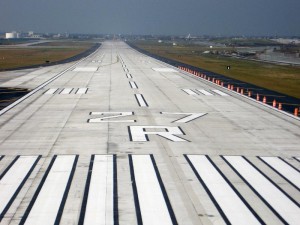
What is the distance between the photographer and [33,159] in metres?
19.5

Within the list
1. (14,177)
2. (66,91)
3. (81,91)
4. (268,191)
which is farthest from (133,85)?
(268,191)

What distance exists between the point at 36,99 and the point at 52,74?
24.9m

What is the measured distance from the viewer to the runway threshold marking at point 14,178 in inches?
574

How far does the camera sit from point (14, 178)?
16.9 m

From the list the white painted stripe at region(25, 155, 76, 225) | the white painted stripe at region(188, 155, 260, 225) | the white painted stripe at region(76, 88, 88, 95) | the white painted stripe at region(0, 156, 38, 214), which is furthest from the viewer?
the white painted stripe at region(76, 88, 88, 95)

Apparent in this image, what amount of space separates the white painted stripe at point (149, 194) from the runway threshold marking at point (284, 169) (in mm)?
5569

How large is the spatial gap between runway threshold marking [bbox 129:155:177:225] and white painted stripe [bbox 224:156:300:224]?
3688 millimetres

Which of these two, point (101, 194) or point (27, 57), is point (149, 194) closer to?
point (101, 194)

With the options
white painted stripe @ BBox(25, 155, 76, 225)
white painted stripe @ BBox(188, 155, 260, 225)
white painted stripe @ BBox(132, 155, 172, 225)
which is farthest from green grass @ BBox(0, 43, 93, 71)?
white painted stripe @ BBox(188, 155, 260, 225)

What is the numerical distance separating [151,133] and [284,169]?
8865 millimetres

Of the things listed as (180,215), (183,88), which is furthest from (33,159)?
(183,88)

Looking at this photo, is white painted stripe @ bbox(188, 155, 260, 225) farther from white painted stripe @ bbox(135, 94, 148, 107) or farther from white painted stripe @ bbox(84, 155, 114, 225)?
white painted stripe @ bbox(135, 94, 148, 107)

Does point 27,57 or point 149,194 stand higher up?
point 149,194

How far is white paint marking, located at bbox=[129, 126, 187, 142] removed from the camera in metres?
23.8
